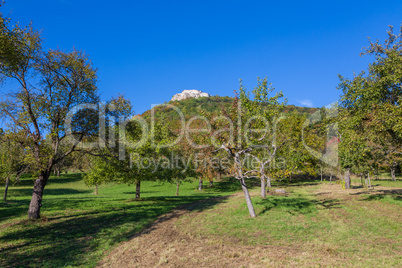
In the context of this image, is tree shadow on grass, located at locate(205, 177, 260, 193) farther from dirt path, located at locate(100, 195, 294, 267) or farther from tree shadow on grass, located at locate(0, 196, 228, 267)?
dirt path, located at locate(100, 195, 294, 267)

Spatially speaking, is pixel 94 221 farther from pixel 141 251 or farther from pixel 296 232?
pixel 296 232

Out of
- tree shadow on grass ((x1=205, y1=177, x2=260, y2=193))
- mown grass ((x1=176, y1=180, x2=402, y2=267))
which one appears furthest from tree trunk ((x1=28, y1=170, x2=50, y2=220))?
tree shadow on grass ((x1=205, y1=177, x2=260, y2=193))

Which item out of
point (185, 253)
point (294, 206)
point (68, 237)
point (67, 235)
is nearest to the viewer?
point (185, 253)

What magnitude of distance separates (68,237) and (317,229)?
15084 mm

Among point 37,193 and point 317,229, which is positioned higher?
point 37,193

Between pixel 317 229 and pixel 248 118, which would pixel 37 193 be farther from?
pixel 317 229

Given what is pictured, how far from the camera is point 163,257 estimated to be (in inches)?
427

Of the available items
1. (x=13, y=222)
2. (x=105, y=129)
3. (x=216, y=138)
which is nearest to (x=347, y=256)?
(x=216, y=138)

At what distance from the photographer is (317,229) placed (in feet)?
48.1

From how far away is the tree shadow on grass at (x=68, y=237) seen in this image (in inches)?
434

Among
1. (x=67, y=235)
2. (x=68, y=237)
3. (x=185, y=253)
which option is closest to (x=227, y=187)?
(x=67, y=235)

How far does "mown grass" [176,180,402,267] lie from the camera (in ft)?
34.0

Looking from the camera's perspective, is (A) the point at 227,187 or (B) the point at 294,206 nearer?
(B) the point at 294,206

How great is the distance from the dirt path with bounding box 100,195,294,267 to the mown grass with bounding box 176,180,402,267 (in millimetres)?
683
